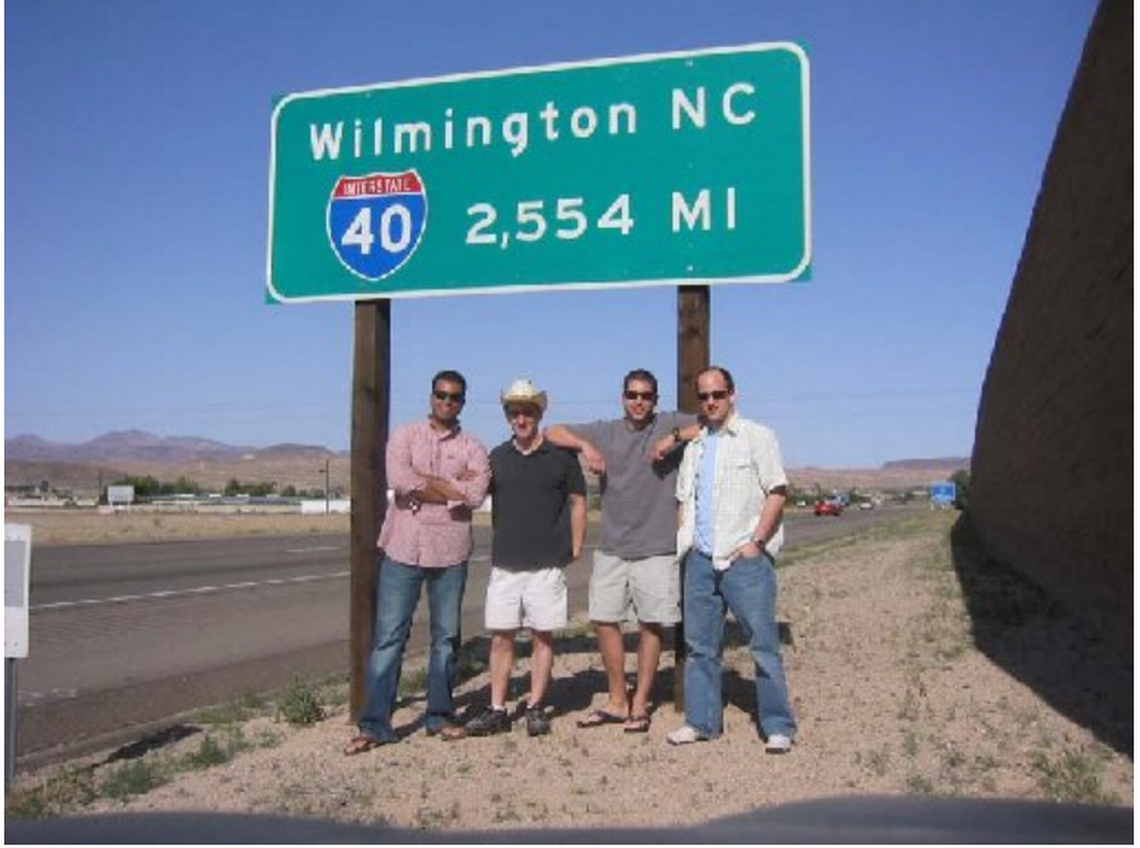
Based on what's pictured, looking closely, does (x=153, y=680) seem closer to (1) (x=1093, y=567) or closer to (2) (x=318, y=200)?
(2) (x=318, y=200)

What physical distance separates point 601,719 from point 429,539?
137 cm

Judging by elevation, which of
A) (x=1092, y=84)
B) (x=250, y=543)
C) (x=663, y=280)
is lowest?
(x=250, y=543)

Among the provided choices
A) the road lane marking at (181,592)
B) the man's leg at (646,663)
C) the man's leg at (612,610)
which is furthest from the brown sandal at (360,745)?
the road lane marking at (181,592)

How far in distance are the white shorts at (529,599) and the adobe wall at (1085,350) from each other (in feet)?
12.9

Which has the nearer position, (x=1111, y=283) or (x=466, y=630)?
(x=1111, y=283)

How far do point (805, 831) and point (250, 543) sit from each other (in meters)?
27.8

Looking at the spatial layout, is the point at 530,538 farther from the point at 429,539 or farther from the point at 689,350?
the point at 689,350

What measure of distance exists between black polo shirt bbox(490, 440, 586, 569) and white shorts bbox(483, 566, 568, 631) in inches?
2.5

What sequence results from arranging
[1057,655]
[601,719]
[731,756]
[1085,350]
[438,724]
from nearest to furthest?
[731,756], [438,724], [601,719], [1057,655], [1085,350]

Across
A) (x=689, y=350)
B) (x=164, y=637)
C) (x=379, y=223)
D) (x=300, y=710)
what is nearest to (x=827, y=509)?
(x=164, y=637)

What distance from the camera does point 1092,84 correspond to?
27.7 feet

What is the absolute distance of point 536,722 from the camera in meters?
6.07

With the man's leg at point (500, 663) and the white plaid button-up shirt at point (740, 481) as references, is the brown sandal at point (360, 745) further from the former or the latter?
the white plaid button-up shirt at point (740, 481)

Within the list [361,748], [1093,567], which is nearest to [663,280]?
[361,748]
